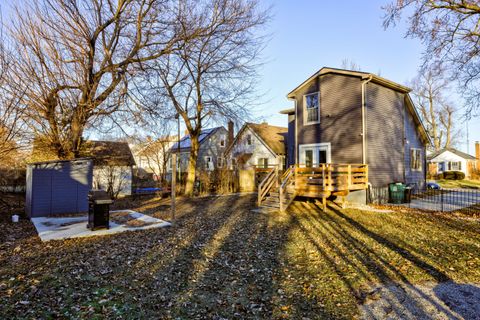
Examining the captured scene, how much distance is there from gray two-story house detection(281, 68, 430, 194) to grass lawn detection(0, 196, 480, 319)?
5441mm

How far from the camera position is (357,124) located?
1391 centimetres

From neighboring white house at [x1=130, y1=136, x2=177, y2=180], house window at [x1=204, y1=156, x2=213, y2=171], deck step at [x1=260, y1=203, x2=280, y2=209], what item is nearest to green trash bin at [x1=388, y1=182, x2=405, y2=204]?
deck step at [x1=260, y1=203, x2=280, y2=209]

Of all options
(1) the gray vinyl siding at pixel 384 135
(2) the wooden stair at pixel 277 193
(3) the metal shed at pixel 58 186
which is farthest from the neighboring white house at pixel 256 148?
(3) the metal shed at pixel 58 186

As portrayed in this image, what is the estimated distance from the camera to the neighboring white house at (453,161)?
35.2 meters

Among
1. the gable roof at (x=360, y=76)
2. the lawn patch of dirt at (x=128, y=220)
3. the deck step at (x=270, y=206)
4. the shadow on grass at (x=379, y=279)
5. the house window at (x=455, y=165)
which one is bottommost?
the shadow on grass at (x=379, y=279)

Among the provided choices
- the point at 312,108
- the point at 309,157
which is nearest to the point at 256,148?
the point at 309,157

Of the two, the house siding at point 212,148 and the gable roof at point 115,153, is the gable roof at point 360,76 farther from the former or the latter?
the house siding at point 212,148

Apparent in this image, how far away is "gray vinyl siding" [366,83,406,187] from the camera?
1406cm

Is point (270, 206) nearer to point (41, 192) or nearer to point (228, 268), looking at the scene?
point (228, 268)

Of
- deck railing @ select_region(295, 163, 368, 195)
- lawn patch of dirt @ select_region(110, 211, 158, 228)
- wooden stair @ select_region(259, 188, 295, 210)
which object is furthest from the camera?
wooden stair @ select_region(259, 188, 295, 210)

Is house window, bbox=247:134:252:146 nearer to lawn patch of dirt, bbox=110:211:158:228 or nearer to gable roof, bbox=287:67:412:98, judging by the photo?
gable roof, bbox=287:67:412:98

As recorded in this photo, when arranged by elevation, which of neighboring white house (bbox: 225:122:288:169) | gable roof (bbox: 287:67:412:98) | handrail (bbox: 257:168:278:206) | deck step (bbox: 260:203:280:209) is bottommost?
deck step (bbox: 260:203:280:209)

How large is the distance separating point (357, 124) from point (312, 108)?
9.47 ft

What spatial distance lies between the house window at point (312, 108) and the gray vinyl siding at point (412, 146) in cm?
579
